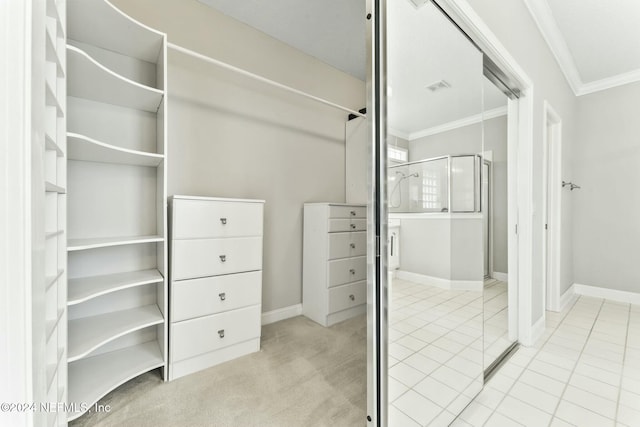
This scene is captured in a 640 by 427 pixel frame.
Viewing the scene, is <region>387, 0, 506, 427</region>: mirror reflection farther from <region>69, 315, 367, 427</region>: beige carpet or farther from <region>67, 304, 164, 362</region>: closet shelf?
<region>67, 304, 164, 362</region>: closet shelf

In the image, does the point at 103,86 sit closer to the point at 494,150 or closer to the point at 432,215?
the point at 432,215

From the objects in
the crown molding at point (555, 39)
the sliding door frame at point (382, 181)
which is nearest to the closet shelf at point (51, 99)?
the sliding door frame at point (382, 181)

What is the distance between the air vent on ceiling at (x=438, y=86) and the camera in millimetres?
1189

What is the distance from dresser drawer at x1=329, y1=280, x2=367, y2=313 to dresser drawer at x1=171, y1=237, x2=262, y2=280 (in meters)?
0.76

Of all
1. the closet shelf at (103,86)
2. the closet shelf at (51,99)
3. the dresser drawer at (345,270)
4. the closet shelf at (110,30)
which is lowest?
the dresser drawer at (345,270)

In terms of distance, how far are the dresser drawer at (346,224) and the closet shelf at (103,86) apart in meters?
1.50

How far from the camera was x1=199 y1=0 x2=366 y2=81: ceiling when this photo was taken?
1.97 metres

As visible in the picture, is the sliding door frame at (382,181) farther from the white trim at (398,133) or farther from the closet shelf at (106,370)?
the closet shelf at (106,370)

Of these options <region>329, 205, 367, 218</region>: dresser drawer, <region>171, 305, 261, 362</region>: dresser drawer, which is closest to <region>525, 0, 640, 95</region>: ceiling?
<region>329, 205, 367, 218</region>: dresser drawer

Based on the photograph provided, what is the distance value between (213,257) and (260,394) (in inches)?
32.1
